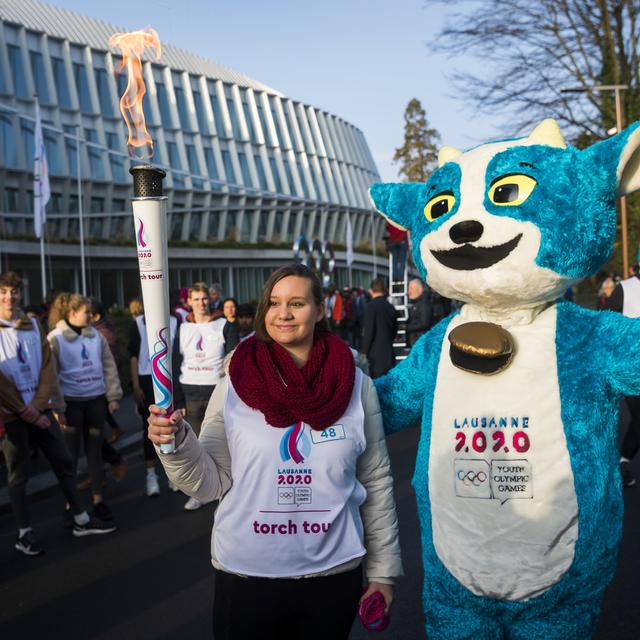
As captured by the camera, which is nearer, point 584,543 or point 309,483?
point 309,483

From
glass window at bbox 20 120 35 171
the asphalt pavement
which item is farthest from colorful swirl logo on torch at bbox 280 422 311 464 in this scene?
glass window at bbox 20 120 35 171

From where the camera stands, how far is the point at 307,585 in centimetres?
258

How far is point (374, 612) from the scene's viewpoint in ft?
8.59

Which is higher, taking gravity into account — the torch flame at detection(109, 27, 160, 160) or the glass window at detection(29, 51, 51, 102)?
the glass window at detection(29, 51, 51, 102)

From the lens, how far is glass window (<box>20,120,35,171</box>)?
107ft

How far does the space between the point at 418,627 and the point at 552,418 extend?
6.11 ft

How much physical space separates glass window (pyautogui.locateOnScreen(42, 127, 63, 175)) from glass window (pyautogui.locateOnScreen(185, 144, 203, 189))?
421 inches

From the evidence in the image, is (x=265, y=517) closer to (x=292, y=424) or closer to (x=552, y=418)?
(x=292, y=424)

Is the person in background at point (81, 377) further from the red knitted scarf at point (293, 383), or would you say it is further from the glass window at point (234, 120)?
the glass window at point (234, 120)

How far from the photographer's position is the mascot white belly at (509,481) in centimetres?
285

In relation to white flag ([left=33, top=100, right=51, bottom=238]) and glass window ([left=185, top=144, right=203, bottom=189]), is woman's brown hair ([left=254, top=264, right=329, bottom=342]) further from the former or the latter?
glass window ([left=185, top=144, right=203, bottom=189])

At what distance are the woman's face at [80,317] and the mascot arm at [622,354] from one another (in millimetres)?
4777

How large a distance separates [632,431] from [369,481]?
16.0 ft

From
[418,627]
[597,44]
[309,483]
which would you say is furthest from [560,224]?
[597,44]
